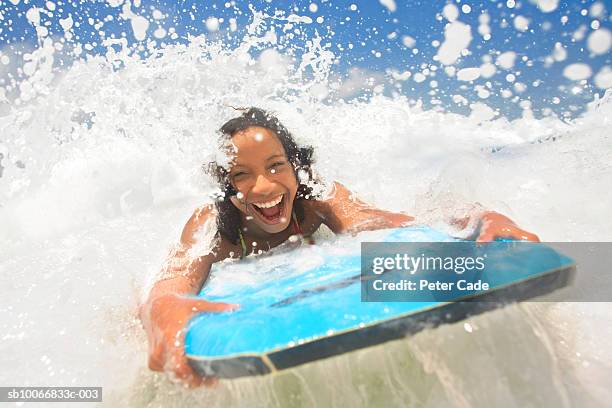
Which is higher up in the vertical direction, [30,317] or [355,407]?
[355,407]

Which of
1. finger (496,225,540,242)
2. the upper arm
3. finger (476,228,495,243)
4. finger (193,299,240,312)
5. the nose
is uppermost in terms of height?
the nose

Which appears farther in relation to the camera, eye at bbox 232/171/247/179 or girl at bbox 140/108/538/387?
eye at bbox 232/171/247/179

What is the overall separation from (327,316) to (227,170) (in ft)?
5.15

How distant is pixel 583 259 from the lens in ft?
10.9

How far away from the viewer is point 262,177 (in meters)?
2.76

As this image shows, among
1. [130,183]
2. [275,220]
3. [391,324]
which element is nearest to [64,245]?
[130,183]

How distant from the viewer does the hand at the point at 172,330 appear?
159cm

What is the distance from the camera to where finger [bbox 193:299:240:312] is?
184cm

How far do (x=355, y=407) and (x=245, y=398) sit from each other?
1.22 ft

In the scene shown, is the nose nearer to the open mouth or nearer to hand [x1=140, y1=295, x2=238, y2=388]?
the open mouth

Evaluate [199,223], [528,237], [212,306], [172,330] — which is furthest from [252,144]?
[528,237]

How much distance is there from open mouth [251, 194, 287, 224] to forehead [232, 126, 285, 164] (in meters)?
0.32

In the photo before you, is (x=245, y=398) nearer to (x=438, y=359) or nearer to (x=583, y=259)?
(x=438, y=359)

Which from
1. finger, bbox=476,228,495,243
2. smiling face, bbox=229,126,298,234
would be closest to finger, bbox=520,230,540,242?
finger, bbox=476,228,495,243
